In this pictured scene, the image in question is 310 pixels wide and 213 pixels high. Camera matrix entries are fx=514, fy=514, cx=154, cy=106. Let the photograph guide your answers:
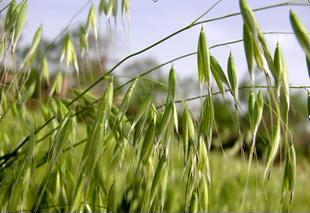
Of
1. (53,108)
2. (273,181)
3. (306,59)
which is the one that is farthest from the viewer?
(273,181)

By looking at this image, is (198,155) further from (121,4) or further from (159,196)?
(121,4)

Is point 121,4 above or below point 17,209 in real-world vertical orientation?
above

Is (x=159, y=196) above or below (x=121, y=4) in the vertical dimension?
below

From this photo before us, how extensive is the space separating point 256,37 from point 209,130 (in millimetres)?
174

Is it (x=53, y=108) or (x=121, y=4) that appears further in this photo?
(x=53, y=108)

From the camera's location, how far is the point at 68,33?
1005mm

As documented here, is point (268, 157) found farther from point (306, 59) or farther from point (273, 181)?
point (273, 181)

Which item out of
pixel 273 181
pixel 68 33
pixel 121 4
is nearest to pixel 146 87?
pixel 121 4

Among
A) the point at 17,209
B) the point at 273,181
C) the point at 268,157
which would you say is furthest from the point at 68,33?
the point at 273,181

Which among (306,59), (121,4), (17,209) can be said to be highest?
(121,4)

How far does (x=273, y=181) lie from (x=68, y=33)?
2.49m

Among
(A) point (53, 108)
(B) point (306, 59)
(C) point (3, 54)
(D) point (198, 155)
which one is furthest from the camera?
(A) point (53, 108)

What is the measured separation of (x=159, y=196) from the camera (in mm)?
760

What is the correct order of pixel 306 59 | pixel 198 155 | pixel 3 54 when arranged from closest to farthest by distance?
1. pixel 306 59
2. pixel 198 155
3. pixel 3 54
